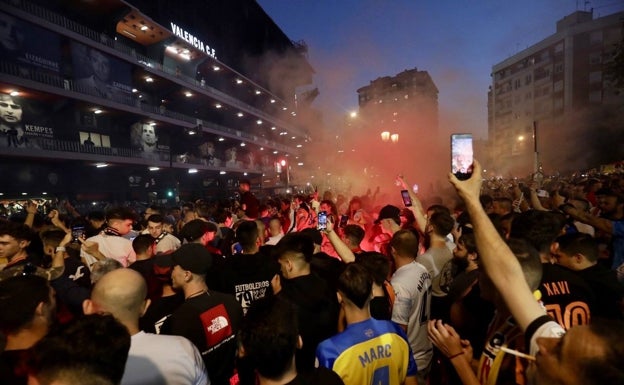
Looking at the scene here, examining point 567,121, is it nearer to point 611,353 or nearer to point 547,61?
point 547,61

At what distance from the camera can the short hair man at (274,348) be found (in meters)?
1.63

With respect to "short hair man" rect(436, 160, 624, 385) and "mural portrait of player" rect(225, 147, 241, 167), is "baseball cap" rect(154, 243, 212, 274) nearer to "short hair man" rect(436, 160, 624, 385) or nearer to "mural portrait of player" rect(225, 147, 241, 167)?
"short hair man" rect(436, 160, 624, 385)

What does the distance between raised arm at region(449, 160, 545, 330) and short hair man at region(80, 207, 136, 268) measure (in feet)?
14.7

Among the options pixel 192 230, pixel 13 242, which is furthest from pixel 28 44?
pixel 192 230

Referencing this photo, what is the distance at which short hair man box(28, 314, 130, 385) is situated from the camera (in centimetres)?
133

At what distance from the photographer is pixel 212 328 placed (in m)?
2.60

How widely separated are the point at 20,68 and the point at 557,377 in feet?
75.1

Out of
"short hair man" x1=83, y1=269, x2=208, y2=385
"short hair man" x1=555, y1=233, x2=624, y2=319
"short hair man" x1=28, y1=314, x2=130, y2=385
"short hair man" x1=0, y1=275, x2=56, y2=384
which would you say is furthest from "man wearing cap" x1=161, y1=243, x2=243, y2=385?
"short hair man" x1=555, y1=233, x2=624, y2=319

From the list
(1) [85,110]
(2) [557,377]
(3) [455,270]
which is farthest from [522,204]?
(1) [85,110]

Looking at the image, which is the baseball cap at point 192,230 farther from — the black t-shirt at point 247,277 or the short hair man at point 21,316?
the short hair man at point 21,316

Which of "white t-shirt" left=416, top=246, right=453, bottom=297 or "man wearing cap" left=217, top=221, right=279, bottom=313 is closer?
"man wearing cap" left=217, top=221, right=279, bottom=313

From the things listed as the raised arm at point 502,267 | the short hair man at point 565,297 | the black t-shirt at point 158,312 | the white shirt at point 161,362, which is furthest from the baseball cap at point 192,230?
the short hair man at point 565,297

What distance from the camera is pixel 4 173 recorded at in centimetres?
1731

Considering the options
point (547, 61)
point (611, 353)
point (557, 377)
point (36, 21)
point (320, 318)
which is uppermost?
point (547, 61)
